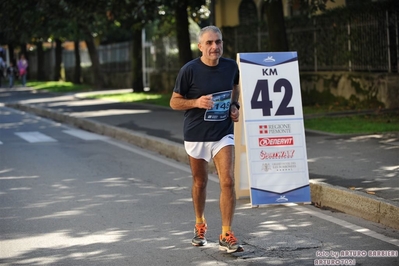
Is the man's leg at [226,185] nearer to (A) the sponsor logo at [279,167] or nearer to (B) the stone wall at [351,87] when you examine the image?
(A) the sponsor logo at [279,167]

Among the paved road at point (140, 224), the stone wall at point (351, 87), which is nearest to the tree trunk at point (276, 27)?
Answer: the stone wall at point (351, 87)

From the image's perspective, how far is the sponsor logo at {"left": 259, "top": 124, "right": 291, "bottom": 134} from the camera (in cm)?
970

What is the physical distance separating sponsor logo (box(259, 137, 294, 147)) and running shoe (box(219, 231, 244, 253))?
2.60 metres

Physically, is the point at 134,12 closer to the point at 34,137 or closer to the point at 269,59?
the point at 34,137

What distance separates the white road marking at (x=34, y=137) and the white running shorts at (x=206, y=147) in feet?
33.6

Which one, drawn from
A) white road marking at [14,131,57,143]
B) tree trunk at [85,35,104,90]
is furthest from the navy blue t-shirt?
tree trunk at [85,35,104,90]

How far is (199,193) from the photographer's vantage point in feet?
25.1

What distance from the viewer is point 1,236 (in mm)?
8141

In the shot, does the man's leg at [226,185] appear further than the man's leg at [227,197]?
Yes

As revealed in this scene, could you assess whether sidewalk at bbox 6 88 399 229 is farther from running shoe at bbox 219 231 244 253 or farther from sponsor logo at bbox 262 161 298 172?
running shoe at bbox 219 231 244 253

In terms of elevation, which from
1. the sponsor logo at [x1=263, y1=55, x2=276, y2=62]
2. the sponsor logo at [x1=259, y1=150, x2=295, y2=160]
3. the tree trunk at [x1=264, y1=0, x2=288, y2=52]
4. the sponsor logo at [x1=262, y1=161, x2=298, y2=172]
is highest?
the tree trunk at [x1=264, y1=0, x2=288, y2=52]

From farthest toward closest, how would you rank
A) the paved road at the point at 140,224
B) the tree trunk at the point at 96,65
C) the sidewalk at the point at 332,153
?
the tree trunk at the point at 96,65
the sidewalk at the point at 332,153
the paved road at the point at 140,224

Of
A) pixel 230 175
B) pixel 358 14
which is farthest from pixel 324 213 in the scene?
pixel 358 14

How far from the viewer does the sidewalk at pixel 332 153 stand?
8961 mm
